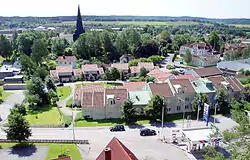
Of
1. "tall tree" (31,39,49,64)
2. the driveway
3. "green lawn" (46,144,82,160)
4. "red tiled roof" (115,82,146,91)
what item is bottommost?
the driveway

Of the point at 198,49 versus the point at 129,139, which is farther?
the point at 198,49

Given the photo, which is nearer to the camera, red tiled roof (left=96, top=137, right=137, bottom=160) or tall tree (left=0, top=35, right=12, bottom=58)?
red tiled roof (left=96, top=137, right=137, bottom=160)

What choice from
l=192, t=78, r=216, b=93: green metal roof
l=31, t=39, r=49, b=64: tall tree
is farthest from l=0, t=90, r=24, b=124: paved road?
l=192, t=78, r=216, b=93: green metal roof

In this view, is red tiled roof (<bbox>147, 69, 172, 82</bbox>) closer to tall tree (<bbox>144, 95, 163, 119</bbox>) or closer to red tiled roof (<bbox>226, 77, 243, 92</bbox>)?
red tiled roof (<bbox>226, 77, 243, 92</bbox>)

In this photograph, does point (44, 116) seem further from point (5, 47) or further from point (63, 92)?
point (5, 47)

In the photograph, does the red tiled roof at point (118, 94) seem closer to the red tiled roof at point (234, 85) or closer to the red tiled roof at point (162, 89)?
the red tiled roof at point (162, 89)

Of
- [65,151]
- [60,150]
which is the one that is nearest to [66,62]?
[60,150]

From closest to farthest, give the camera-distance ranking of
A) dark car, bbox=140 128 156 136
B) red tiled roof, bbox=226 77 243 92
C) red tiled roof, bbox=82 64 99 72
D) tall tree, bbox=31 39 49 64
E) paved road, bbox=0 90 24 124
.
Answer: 1. dark car, bbox=140 128 156 136
2. paved road, bbox=0 90 24 124
3. red tiled roof, bbox=226 77 243 92
4. red tiled roof, bbox=82 64 99 72
5. tall tree, bbox=31 39 49 64

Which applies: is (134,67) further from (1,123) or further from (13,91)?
(1,123)
